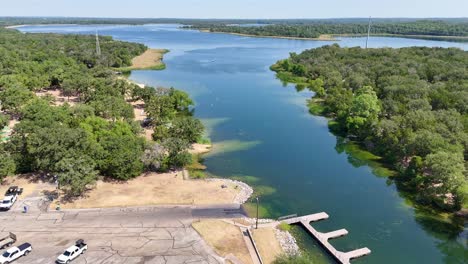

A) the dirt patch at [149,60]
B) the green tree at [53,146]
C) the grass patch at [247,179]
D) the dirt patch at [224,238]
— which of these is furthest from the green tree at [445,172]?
the dirt patch at [149,60]

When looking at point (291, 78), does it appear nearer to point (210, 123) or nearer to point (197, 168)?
point (210, 123)

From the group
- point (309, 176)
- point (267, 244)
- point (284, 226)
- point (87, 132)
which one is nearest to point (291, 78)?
point (309, 176)

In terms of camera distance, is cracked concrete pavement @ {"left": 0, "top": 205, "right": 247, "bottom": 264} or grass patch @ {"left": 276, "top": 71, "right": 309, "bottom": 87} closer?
cracked concrete pavement @ {"left": 0, "top": 205, "right": 247, "bottom": 264}

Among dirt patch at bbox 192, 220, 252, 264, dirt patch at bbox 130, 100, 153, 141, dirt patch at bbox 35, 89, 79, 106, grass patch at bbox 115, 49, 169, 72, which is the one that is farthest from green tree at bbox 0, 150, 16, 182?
grass patch at bbox 115, 49, 169, 72

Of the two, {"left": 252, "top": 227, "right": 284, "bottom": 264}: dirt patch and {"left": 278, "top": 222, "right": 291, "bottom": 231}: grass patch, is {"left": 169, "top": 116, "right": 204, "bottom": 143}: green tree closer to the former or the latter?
{"left": 278, "top": 222, "right": 291, "bottom": 231}: grass patch

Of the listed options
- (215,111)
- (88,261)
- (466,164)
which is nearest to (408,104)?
(466,164)

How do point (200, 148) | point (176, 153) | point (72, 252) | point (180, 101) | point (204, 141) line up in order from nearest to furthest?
point (72, 252)
point (176, 153)
point (200, 148)
point (204, 141)
point (180, 101)

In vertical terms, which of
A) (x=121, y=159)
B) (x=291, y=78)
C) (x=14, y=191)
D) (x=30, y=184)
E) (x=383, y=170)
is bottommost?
(x=383, y=170)
